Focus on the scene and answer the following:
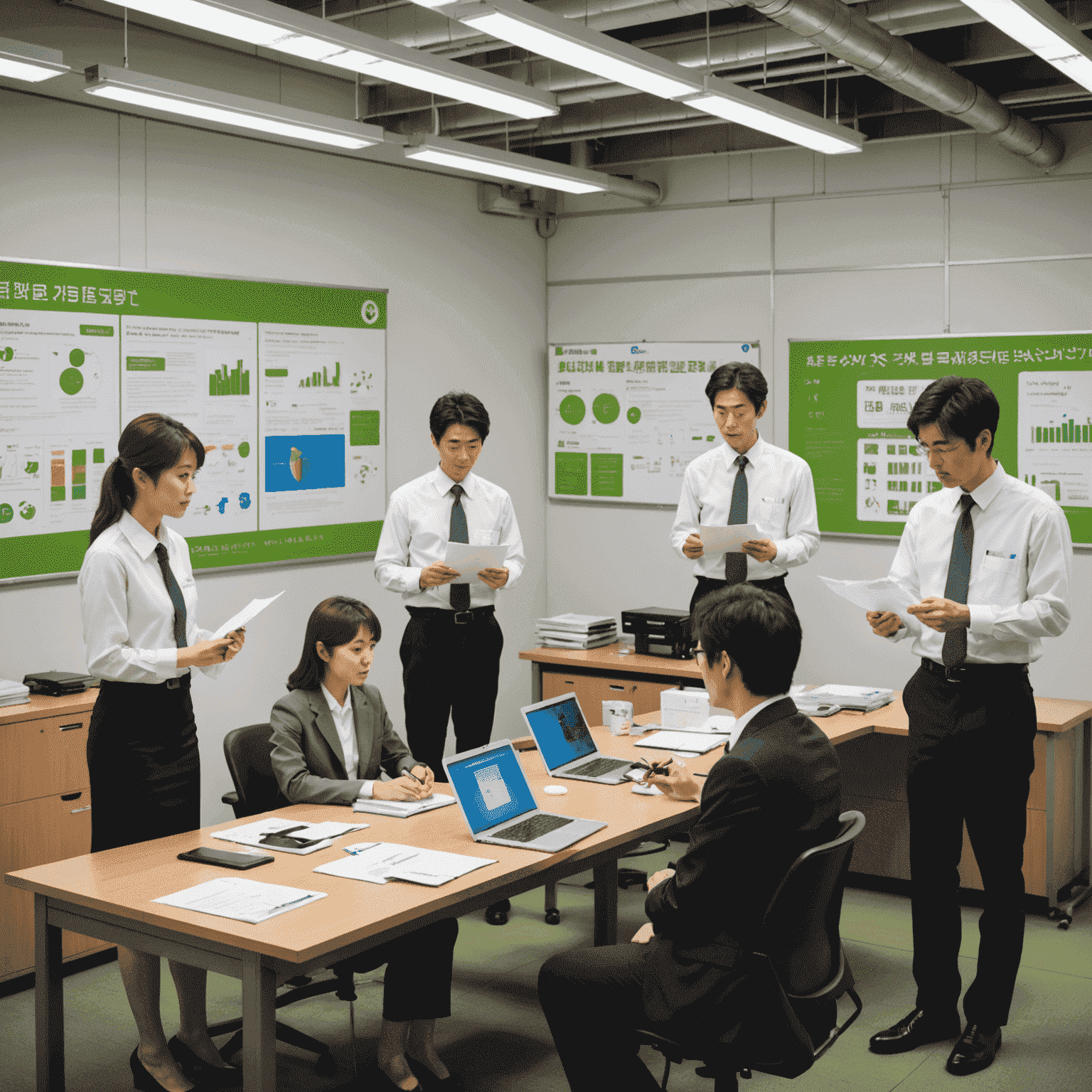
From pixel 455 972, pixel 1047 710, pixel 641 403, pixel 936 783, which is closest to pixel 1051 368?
pixel 1047 710

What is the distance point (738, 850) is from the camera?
2.49m

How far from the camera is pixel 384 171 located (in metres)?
6.30

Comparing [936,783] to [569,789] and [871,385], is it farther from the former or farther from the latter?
[871,385]

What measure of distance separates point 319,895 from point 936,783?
6.32ft

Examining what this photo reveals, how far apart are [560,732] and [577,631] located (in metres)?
2.18

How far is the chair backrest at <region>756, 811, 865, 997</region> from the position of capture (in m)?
2.52

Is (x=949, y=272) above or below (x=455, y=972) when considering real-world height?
above

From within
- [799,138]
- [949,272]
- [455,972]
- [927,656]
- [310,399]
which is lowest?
[455,972]

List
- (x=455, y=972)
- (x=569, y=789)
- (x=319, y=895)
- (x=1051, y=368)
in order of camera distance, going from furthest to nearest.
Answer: (x=1051, y=368), (x=455, y=972), (x=569, y=789), (x=319, y=895)

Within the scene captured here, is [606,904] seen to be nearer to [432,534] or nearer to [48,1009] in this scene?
[432,534]

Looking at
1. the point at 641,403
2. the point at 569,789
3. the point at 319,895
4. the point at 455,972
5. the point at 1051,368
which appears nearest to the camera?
the point at 319,895

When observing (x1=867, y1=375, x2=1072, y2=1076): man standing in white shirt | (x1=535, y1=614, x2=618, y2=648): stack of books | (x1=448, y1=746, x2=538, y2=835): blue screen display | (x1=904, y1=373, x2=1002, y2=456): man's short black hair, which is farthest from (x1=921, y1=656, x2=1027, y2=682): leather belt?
(x1=535, y1=614, x2=618, y2=648): stack of books

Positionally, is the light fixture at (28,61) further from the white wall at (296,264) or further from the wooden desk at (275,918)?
the wooden desk at (275,918)

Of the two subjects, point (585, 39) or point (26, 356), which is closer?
point (585, 39)
